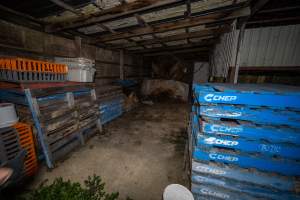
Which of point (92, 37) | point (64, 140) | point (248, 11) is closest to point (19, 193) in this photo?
point (64, 140)

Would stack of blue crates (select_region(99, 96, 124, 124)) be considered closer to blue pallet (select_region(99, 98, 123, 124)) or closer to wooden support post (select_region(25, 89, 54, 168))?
blue pallet (select_region(99, 98, 123, 124))

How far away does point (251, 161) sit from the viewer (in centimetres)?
178

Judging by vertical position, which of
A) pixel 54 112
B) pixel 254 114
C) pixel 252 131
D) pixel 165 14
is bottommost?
pixel 54 112

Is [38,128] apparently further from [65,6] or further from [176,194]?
[176,194]

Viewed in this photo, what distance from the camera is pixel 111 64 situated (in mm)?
7641

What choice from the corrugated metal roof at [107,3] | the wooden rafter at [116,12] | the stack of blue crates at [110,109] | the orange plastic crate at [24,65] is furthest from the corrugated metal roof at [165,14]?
the stack of blue crates at [110,109]

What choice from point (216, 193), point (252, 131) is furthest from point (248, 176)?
point (252, 131)

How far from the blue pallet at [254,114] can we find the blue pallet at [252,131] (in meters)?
0.08

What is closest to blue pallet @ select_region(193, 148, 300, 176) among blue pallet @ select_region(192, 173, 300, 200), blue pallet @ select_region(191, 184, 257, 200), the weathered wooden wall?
blue pallet @ select_region(192, 173, 300, 200)

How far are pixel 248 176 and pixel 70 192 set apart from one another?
2827 mm

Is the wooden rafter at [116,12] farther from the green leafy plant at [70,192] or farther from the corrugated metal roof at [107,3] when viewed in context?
the green leafy plant at [70,192]

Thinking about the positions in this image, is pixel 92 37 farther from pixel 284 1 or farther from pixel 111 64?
pixel 284 1

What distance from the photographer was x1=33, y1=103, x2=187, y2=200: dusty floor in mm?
2627

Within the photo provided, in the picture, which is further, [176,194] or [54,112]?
[54,112]
